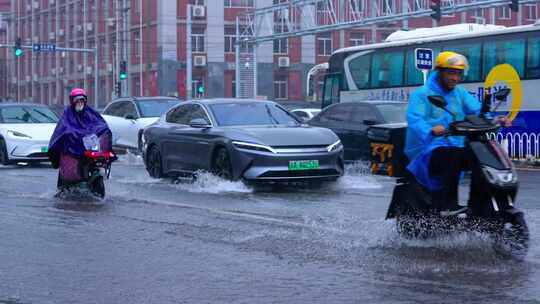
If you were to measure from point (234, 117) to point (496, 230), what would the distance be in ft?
25.9

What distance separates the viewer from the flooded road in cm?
681

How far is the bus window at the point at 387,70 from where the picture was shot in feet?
91.8

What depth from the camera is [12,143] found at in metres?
20.9

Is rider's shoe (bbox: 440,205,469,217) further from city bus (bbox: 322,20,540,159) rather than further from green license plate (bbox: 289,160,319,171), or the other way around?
city bus (bbox: 322,20,540,159)

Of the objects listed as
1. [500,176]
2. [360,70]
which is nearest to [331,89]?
[360,70]

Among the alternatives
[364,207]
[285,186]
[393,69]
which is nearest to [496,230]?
[364,207]

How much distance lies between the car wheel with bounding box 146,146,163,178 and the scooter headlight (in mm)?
9466

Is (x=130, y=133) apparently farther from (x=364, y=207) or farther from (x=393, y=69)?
(x=364, y=207)

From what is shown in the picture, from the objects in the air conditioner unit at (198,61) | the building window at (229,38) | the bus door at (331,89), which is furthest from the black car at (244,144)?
the building window at (229,38)

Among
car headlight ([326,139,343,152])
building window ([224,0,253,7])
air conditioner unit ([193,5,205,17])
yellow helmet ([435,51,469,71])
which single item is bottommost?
car headlight ([326,139,343,152])

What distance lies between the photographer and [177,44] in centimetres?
6141

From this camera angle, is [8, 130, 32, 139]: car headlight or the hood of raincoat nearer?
the hood of raincoat

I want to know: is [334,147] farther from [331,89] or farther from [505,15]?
[505,15]

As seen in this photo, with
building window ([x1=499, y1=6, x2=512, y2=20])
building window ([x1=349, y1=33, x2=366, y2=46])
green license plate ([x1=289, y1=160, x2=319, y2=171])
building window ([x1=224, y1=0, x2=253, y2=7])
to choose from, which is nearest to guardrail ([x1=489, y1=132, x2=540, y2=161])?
green license plate ([x1=289, y1=160, x2=319, y2=171])
